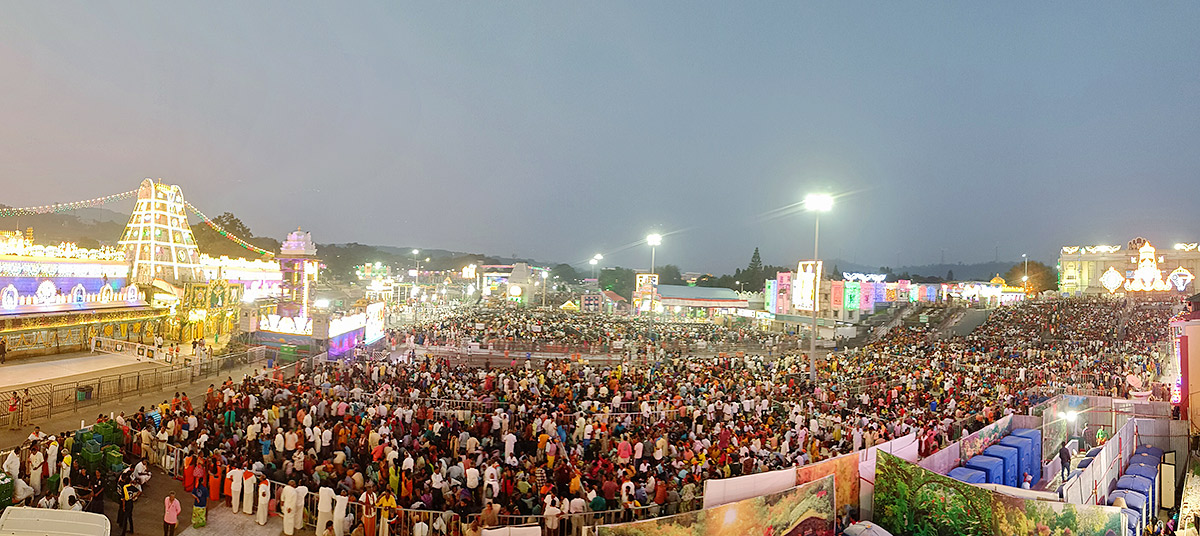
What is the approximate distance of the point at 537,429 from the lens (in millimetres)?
12094

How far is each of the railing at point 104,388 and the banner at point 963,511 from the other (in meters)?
17.2

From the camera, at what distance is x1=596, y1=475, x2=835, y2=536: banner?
21.5ft

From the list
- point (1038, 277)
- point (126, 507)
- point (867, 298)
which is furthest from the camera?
point (1038, 277)

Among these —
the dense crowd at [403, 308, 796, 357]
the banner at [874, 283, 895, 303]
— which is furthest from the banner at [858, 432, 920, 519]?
the banner at [874, 283, 895, 303]

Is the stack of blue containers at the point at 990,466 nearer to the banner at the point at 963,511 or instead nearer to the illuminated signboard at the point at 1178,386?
the banner at the point at 963,511

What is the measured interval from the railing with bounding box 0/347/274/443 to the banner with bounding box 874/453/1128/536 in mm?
17203

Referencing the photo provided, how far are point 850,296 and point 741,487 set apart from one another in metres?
40.1

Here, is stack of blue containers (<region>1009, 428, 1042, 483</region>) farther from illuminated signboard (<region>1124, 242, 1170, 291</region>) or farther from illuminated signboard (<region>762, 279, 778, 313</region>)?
illuminated signboard (<region>762, 279, 778, 313</region>)

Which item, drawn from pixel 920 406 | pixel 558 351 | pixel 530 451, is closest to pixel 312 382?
pixel 530 451

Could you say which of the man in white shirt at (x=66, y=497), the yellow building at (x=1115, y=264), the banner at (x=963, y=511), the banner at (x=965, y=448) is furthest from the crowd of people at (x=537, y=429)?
the yellow building at (x=1115, y=264)

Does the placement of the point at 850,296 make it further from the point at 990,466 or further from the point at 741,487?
the point at 741,487

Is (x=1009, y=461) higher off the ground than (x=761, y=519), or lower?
lower

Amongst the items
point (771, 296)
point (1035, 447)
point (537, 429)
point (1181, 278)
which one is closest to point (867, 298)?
point (771, 296)

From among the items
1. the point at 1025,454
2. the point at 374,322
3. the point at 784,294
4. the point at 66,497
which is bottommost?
the point at 1025,454
